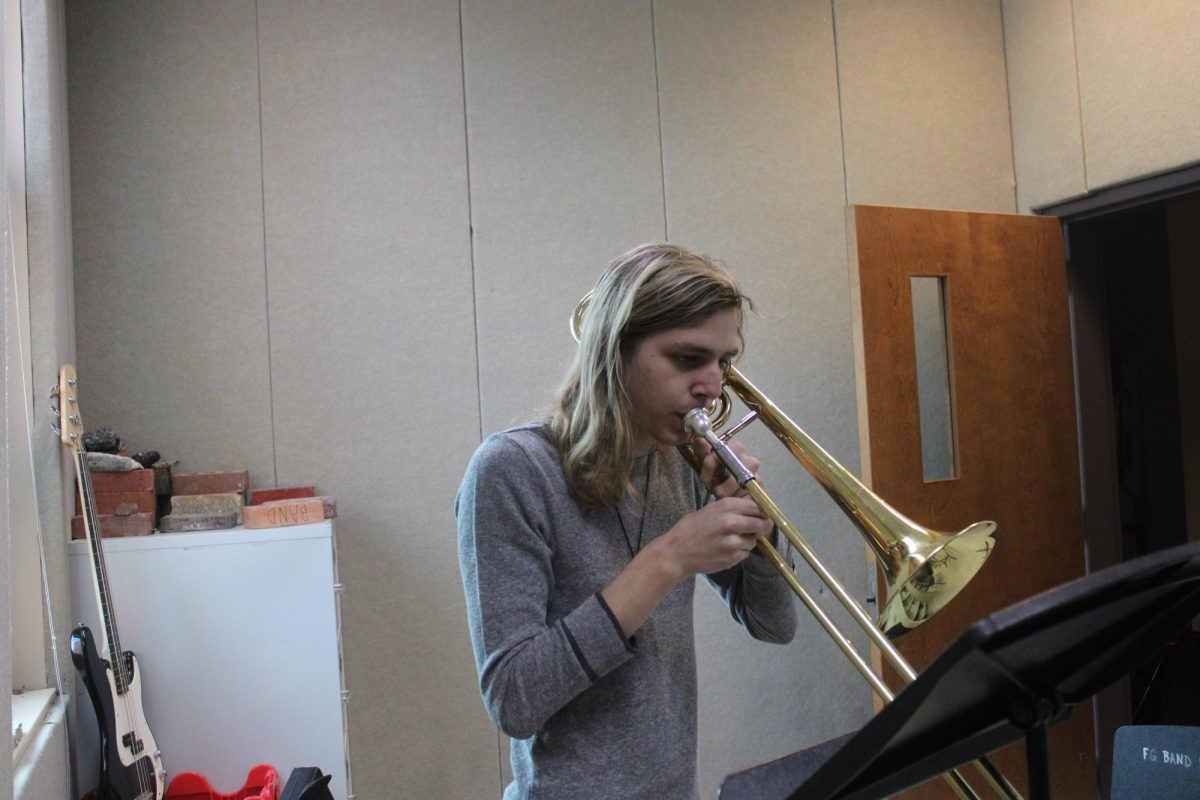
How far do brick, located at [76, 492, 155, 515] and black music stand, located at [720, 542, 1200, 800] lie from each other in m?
1.97

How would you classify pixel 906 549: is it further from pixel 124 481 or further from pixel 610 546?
pixel 124 481

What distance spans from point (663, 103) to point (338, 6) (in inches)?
41.1

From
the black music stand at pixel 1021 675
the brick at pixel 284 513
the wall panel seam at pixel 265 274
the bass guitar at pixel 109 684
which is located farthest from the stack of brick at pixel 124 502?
the black music stand at pixel 1021 675

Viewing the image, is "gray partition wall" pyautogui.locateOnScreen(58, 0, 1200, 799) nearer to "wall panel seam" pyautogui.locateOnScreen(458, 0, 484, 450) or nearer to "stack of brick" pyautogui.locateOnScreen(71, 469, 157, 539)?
→ "wall panel seam" pyautogui.locateOnScreen(458, 0, 484, 450)

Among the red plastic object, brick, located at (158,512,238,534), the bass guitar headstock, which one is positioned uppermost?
the bass guitar headstock

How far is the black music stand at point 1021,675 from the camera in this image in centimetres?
60

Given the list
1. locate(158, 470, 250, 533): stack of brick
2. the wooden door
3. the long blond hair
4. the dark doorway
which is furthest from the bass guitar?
the dark doorway

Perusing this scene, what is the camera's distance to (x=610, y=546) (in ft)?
3.97

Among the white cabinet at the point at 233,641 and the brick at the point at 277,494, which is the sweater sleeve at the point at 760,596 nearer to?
the white cabinet at the point at 233,641

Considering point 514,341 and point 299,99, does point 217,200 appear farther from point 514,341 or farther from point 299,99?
point 514,341

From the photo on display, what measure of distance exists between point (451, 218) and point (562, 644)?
2004 millimetres

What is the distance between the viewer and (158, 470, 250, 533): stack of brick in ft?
7.47

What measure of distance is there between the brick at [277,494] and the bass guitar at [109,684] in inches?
17.6

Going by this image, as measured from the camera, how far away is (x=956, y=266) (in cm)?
309
